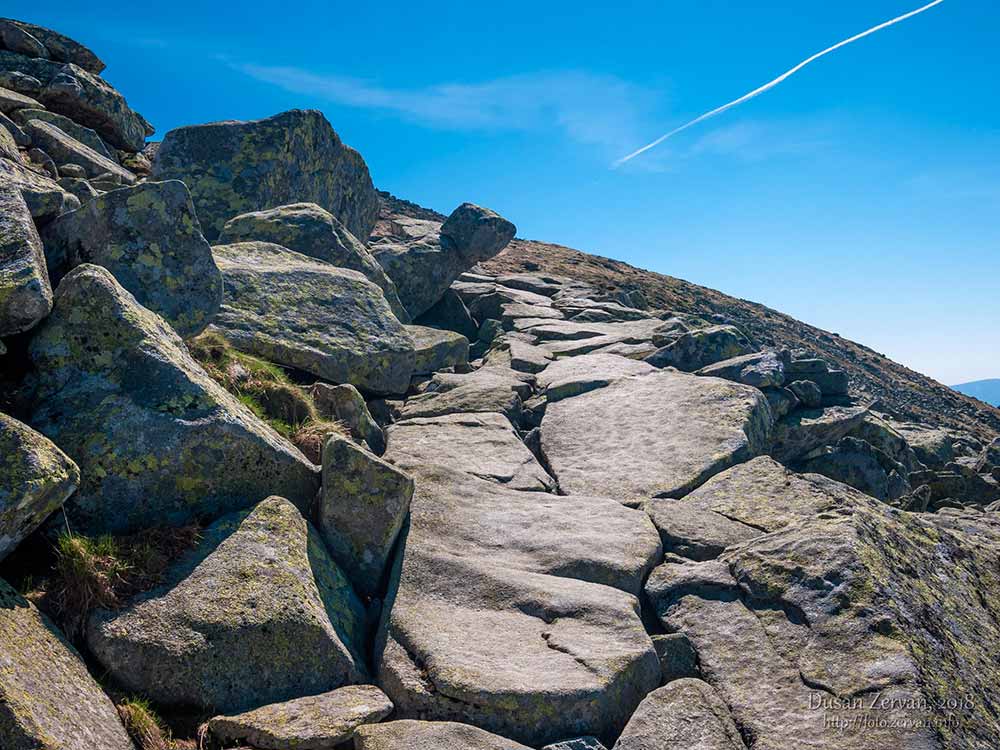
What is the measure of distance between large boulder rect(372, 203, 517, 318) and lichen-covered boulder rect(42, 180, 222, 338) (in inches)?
500

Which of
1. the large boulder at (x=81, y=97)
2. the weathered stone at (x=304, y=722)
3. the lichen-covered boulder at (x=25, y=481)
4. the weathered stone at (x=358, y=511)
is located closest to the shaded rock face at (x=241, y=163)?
the large boulder at (x=81, y=97)

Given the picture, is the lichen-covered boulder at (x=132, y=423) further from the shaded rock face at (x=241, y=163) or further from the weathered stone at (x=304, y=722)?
the shaded rock face at (x=241, y=163)

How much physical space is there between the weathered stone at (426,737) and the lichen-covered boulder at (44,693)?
1959mm

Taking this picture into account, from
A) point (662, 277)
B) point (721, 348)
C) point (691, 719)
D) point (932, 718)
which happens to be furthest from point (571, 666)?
point (662, 277)

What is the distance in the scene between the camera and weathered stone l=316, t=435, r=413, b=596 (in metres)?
9.15

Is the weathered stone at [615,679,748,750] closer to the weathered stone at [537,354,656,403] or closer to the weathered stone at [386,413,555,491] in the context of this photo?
the weathered stone at [386,413,555,491]

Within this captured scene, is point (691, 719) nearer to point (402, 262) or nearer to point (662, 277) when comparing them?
point (402, 262)

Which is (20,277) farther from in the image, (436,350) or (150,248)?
(436,350)

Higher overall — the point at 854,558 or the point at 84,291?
the point at 84,291

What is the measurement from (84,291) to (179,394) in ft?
5.52

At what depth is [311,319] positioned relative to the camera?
1493cm

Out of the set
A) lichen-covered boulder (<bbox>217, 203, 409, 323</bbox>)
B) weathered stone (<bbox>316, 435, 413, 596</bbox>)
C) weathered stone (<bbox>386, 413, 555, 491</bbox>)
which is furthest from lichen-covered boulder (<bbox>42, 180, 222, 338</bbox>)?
lichen-covered boulder (<bbox>217, 203, 409, 323</bbox>)

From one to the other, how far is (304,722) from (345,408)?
6655mm

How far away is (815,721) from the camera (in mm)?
7285
